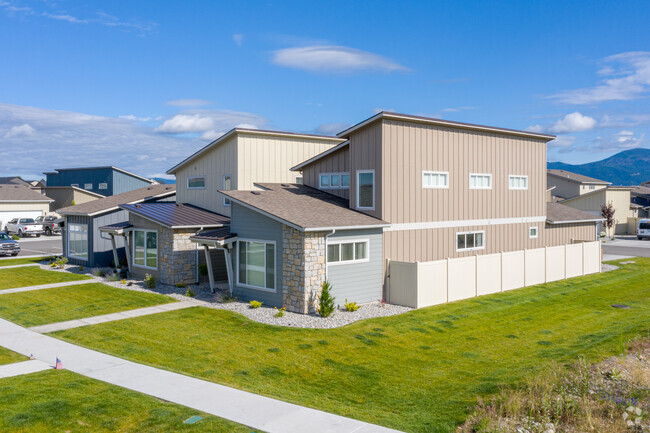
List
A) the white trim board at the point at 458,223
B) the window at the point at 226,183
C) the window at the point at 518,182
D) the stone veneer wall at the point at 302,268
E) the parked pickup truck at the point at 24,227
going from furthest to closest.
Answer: the parked pickup truck at the point at 24,227 < the window at the point at 226,183 < the window at the point at 518,182 < the white trim board at the point at 458,223 < the stone veneer wall at the point at 302,268

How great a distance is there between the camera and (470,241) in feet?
76.5

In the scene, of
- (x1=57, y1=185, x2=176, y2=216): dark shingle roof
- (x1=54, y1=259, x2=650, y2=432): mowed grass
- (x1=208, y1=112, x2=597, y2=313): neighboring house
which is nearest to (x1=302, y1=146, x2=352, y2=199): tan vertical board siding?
(x1=208, y1=112, x2=597, y2=313): neighboring house

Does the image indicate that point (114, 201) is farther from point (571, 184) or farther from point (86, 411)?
point (571, 184)

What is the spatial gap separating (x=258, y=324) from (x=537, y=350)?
8069mm

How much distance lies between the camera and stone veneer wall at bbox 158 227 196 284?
73.0ft

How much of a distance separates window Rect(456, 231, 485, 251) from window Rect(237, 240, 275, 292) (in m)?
8.84

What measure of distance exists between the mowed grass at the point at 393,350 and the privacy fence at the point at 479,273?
0.71 meters

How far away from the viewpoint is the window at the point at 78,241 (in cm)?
2861

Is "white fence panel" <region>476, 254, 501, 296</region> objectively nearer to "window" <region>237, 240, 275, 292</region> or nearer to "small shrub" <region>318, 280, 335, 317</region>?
"small shrub" <region>318, 280, 335, 317</region>

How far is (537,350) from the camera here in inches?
545

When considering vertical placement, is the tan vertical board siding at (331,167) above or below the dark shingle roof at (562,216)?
above

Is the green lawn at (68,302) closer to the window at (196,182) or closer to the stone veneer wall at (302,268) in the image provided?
the stone veneer wall at (302,268)

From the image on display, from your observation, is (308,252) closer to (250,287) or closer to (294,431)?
(250,287)

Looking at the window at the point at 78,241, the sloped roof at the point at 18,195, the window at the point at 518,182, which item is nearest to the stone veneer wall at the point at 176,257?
the window at the point at 78,241
